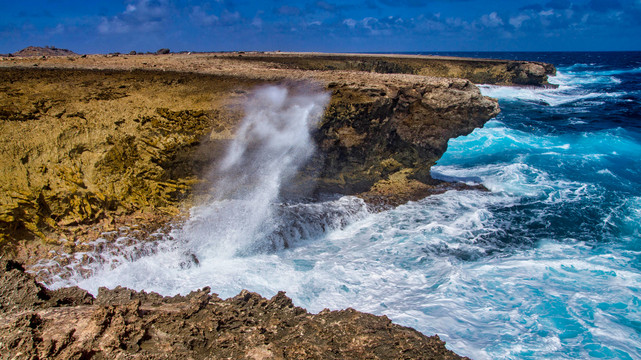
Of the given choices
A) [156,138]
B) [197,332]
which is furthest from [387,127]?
[197,332]

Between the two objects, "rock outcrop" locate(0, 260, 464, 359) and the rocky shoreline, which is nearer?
"rock outcrop" locate(0, 260, 464, 359)

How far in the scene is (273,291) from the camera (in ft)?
20.2

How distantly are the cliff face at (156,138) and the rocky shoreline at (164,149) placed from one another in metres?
0.02

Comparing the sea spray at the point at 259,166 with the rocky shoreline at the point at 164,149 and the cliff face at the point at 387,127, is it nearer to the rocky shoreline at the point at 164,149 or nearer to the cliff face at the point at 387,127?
the rocky shoreline at the point at 164,149

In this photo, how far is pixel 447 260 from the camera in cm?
721

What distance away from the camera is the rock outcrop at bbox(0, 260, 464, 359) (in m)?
2.78

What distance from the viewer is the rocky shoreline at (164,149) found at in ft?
12.7

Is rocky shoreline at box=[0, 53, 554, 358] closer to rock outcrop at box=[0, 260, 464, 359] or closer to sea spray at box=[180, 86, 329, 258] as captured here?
rock outcrop at box=[0, 260, 464, 359]

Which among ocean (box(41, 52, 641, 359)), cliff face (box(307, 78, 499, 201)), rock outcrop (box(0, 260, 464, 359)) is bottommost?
ocean (box(41, 52, 641, 359))

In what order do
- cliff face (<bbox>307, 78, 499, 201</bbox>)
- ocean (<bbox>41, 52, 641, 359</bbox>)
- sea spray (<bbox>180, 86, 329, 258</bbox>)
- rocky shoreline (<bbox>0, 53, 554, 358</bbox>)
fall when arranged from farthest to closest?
cliff face (<bbox>307, 78, 499, 201</bbox>) → sea spray (<bbox>180, 86, 329, 258</bbox>) → ocean (<bbox>41, 52, 641, 359</bbox>) → rocky shoreline (<bbox>0, 53, 554, 358</bbox>)

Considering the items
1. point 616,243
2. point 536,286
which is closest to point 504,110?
point 616,243

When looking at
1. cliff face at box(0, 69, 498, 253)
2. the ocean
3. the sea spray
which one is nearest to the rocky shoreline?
cliff face at box(0, 69, 498, 253)

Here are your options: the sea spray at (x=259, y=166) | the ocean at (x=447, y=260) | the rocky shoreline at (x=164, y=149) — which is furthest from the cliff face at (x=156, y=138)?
the ocean at (x=447, y=260)

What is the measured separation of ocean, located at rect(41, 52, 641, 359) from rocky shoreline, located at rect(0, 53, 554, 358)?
1.88 ft
